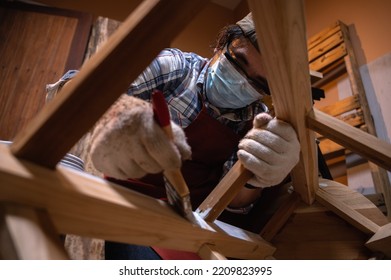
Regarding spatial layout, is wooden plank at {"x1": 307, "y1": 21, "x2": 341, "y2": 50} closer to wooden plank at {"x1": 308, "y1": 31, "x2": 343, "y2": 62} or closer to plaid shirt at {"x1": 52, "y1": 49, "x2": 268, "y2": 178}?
wooden plank at {"x1": 308, "y1": 31, "x2": 343, "y2": 62}

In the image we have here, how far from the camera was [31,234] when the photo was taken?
28 centimetres

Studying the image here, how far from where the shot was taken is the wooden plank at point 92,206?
0.29 metres

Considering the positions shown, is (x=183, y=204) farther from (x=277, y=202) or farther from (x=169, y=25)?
(x=277, y=202)

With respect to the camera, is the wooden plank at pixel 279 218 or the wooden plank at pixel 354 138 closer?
the wooden plank at pixel 354 138

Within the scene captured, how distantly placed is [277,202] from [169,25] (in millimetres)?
816

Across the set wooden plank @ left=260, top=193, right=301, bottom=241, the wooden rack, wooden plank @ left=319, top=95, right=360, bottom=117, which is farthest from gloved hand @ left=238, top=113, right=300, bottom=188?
wooden plank @ left=319, top=95, right=360, bottom=117

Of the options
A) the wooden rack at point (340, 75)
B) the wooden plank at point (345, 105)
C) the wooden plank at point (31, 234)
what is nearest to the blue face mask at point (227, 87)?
the wooden plank at point (31, 234)

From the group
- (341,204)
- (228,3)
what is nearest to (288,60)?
(341,204)

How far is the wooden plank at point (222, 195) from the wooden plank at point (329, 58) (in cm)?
179

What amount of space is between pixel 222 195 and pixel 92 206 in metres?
0.36

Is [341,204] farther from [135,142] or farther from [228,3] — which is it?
[228,3]

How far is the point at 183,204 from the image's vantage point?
47 centimetres

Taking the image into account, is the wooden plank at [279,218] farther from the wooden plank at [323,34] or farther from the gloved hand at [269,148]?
the wooden plank at [323,34]

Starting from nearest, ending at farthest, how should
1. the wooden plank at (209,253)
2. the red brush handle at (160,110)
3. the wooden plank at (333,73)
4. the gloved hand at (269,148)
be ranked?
1. the red brush handle at (160,110)
2. the wooden plank at (209,253)
3. the gloved hand at (269,148)
4. the wooden plank at (333,73)
